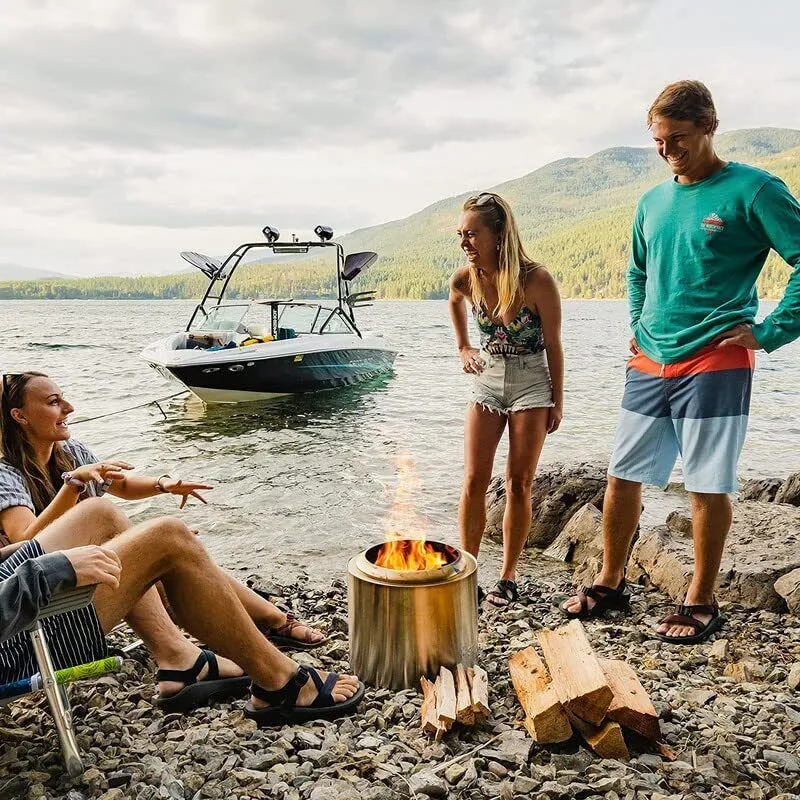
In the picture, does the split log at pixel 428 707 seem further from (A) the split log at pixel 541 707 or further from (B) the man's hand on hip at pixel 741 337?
Answer: (B) the man's hand on hip at pixel 741 337

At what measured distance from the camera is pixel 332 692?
2916mm

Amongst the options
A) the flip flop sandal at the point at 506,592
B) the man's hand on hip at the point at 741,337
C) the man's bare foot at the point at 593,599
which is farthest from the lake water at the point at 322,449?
the man's hand on hip at the point at 741,337

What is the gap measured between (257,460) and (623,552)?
6970 mm

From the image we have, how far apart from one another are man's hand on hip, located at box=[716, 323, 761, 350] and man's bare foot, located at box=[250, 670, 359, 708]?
2.30 metres

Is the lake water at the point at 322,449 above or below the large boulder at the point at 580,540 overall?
below

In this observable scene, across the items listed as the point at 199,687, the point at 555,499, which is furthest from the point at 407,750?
the point at 555,499

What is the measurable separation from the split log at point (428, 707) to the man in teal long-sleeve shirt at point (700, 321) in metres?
1.38

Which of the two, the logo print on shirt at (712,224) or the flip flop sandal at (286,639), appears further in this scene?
the flip flop sandal at (286,639)

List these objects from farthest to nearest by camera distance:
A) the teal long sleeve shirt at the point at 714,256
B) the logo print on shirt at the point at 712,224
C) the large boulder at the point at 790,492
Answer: the large boulder at the point at 790,492
the logo print on shirt at the point at 712,224
the teal long sleeve shirt at the point at 714,256

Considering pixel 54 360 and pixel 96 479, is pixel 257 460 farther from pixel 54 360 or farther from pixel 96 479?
pixel 54 360

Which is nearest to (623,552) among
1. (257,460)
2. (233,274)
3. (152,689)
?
(152,689)

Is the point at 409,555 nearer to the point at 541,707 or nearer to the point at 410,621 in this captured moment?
the point at 410,621

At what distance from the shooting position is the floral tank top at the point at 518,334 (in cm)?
411

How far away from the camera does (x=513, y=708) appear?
2.92 meters
